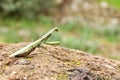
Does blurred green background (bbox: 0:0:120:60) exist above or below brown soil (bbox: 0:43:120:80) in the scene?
above

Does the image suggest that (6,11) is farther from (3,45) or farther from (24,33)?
(3,45)

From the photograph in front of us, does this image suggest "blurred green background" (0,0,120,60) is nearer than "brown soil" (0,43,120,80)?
No

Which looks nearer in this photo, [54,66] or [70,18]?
[54,66]

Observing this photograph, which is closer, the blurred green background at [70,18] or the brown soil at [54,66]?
the brown soil at [54,66]

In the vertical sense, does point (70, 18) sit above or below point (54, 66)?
above
